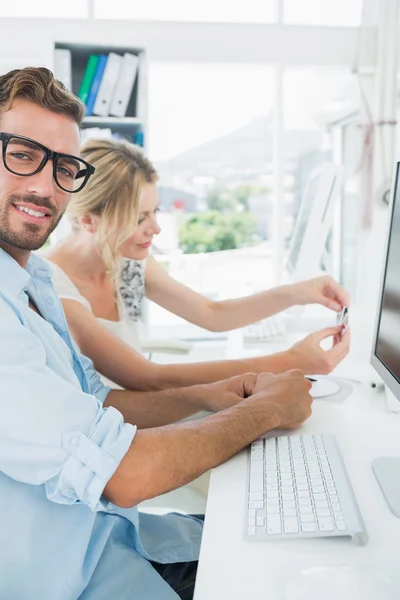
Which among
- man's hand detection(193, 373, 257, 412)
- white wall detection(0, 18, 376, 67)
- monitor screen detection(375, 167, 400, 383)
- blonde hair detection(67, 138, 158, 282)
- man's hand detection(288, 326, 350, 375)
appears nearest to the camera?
monitor screen detection(375, 167, 400, 383)

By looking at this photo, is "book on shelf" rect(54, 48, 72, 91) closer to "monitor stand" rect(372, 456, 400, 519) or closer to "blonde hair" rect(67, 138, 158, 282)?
"blonde hair" rect(67, 138, 158, 282)

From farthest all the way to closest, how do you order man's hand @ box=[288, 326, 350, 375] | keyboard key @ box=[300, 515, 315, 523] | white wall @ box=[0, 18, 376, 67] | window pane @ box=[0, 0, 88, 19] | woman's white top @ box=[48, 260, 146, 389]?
window pane @ box=[0, 0, 88, 19] → white wall @ box=[0, 18, 376, 67] → woman's white top @ box=[48, 260, 146, 389] → man's hand @ box=[288, 326, 350, 375] → keyboard key @ box=[300, 515, 315, 523]

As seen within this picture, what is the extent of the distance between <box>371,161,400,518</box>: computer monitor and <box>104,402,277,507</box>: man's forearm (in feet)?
0.70

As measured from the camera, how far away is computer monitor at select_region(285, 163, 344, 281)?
6.36 ft

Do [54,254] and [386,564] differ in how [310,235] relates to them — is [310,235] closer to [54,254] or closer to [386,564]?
[54,254]

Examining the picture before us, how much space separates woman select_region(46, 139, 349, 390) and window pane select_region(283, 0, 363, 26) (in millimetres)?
2175

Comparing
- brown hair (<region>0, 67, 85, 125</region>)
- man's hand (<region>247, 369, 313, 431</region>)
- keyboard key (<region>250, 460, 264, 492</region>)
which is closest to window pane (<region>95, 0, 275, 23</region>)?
brown hair (<region>0, 67, 85, 125</region>)

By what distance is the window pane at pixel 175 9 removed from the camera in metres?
3.46

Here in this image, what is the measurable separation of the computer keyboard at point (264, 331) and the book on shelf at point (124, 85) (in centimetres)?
145

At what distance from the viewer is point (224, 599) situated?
2.24 feet

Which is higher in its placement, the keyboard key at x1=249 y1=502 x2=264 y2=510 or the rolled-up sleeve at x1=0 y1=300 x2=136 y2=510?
the rolled-up sleeve at x1=0 y1=300 x2=136 y2=510

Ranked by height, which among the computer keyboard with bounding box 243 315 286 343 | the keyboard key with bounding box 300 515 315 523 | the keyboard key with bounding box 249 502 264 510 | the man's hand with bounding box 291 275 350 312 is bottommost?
the computer keyboard with bounding box 243 315 286 343

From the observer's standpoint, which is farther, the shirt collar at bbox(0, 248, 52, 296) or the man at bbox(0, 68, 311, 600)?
the shirt collar at bbox(0, 248, 52, 296)

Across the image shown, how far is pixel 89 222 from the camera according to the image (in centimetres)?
185
